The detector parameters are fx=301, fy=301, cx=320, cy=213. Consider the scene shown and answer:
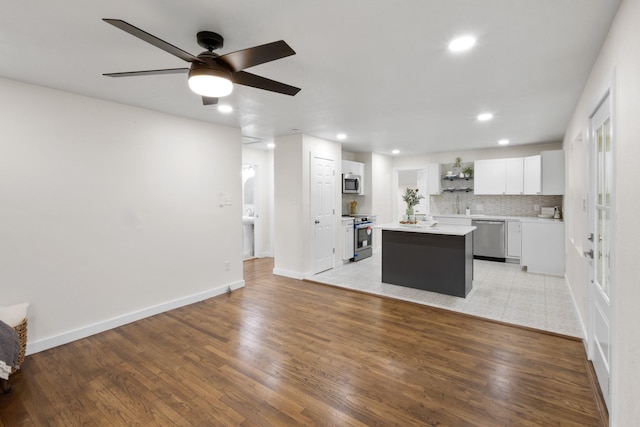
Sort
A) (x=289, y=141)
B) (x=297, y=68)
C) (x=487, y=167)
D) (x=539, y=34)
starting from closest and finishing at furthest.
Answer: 1. (x=539, y=34)
2. (x=297, y=68)
3. (x=289, y=141)
4. (x=487, y=167)

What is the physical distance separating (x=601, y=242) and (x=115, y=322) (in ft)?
14.9

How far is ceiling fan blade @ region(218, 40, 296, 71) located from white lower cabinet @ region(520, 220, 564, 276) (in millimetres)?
5503

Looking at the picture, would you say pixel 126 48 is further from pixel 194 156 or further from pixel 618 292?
pixel 618 292

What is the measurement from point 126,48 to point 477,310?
168 inches

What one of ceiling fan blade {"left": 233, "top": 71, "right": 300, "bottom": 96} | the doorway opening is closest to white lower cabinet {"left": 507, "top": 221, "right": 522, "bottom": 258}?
the doorway opening

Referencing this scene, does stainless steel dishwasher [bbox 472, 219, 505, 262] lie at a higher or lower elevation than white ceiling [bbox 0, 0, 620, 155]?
lower

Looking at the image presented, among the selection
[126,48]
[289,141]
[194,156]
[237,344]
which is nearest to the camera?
[126,48]

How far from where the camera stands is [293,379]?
2312mm

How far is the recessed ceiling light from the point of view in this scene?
6.59 ft

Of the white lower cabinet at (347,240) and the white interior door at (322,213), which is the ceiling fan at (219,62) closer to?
the white interior door at (322,213)

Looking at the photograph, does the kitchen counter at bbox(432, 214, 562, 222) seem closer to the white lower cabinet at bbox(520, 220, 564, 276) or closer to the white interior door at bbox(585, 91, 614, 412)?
the white lower cabinet at bbox(520, 220, 564, 276)

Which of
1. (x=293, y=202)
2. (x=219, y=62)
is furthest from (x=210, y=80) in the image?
(x=293, y=202)

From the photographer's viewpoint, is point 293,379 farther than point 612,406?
Yes

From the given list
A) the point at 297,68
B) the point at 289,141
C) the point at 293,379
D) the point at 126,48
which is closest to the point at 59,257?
the point at 126,48
